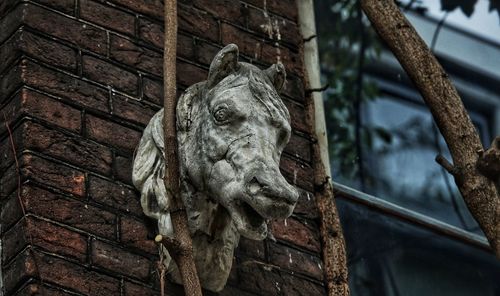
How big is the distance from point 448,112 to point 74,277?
3.78 feet

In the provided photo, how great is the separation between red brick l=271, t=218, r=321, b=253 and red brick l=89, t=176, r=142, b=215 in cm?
51

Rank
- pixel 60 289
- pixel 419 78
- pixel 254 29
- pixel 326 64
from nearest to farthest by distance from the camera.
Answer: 1. pixel 60 289
2. pixel 419 78
3. pixel 254 29
4. pixel 326 64

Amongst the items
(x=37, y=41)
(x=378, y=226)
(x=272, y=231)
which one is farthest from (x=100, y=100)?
(x=378, y=226)

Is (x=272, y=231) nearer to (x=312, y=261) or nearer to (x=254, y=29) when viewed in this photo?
(x=312, y=261)

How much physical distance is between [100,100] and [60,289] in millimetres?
707

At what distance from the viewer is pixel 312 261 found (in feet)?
Result: 18.9

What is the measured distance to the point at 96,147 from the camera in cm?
539

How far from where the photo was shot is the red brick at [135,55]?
5656mm

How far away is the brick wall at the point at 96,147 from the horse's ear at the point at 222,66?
0.40 metres

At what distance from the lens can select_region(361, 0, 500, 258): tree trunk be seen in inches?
199

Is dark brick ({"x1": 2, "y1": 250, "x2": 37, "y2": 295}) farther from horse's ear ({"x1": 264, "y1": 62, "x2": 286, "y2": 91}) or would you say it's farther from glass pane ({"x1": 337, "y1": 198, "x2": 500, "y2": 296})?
glass pane ({"x1": 337, "y1": 198, "x2": 500, "y2": 296})

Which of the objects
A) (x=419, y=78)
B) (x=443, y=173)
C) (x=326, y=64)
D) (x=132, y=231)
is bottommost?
(x=443, y=173)

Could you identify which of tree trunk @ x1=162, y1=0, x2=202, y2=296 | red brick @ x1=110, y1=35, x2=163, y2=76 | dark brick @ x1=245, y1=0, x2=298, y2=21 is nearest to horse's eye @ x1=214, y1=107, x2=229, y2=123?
tree trunk @ x1=162, y1=0, x2=202, y2=296

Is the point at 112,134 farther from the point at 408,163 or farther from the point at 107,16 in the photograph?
the point at 408,163
